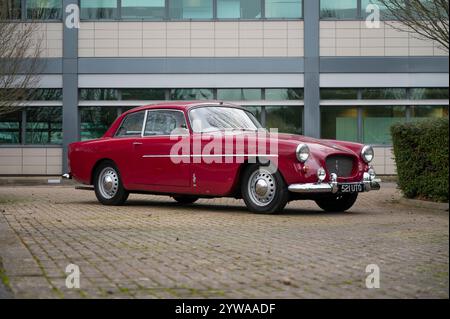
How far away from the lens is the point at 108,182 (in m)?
12.4

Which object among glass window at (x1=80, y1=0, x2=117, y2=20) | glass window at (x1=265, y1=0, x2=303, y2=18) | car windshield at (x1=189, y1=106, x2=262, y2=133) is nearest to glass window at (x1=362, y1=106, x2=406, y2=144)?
glass window at (x1=265, y1=0, x2=303, y2=18)

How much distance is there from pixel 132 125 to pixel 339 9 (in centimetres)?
1377

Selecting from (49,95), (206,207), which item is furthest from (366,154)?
(49,95)

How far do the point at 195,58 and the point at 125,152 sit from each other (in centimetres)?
1259

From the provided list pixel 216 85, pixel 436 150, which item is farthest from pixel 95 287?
pixel 216 85

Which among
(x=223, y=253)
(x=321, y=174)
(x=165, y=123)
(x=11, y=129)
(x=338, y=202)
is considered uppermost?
(x=11, y=129)

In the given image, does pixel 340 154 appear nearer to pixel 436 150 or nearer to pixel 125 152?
pixel 436 150

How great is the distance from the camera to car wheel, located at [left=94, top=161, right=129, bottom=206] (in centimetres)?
1227

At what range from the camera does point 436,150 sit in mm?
11500

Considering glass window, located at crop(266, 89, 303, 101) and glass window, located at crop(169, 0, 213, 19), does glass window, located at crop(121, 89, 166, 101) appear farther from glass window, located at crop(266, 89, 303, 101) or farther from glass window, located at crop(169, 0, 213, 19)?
glass window, located at crop(266, 89, 303, 101)

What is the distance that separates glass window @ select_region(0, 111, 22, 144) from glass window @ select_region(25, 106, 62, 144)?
27cm

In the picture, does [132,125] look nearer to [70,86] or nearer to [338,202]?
[338,202]

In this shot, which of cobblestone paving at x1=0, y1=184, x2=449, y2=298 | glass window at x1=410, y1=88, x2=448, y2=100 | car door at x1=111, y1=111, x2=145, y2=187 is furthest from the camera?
glass window at x1=410, y1=88, x2=448, y2=100

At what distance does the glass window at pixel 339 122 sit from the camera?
79.9ft
